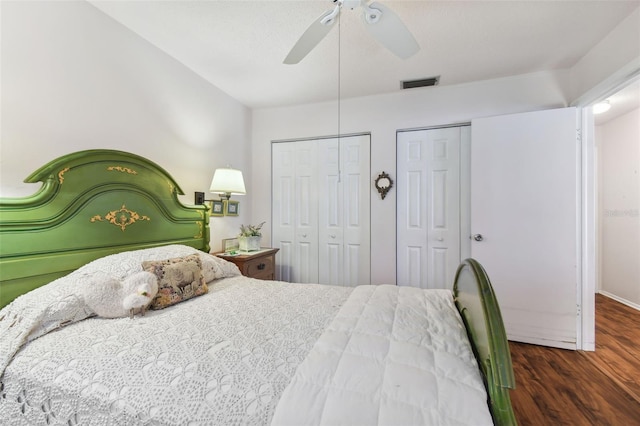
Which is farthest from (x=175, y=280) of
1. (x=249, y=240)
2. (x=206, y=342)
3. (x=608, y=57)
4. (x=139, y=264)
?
(x=608, y=57)

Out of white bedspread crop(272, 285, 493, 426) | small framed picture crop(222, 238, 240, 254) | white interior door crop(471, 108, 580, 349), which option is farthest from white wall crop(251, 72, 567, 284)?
white bedspread crop(272, 285, 493, 426)

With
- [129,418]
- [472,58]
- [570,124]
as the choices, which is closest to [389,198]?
[472,58]

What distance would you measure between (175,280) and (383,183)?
7.20 feet

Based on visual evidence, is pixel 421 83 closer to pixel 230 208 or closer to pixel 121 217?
pixel 230 208

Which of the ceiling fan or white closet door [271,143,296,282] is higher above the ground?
the ceiling fan

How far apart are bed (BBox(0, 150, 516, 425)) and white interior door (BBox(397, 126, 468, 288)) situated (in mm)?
1318

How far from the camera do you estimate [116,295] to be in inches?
48.9

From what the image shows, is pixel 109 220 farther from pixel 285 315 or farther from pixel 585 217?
pixel 585 217

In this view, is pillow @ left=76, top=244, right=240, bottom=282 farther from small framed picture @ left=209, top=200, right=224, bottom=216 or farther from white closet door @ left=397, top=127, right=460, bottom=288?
white closet door @ left=397, top=127, right=460, bottom=288

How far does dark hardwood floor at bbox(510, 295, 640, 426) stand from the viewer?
59.8 inches

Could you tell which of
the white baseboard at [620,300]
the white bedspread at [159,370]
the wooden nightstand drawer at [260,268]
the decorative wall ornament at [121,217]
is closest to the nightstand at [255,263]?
the wooden nightstand drawer at [260,268]

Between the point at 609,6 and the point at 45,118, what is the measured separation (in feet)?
11.3

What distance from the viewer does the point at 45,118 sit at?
4.75ft

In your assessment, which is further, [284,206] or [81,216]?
[284,206]
